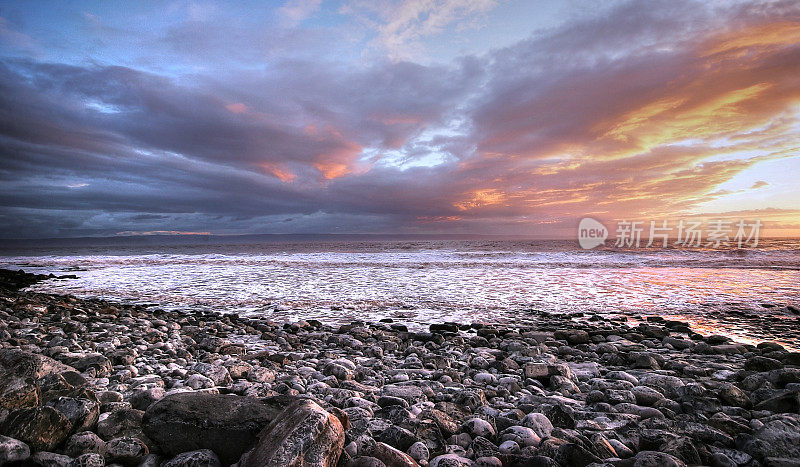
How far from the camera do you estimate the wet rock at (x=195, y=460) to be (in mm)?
2424

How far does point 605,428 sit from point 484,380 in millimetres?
1629

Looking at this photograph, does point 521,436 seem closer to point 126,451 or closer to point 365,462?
point 365,462

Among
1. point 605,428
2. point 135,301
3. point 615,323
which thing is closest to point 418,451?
point 605,428

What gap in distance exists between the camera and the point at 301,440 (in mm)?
2166

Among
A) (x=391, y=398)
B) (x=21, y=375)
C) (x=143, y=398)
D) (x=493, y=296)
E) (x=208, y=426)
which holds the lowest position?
(x=493, y=296)

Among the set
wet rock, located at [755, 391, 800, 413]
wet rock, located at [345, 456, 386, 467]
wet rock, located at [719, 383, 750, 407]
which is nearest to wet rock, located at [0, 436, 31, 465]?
wet rock, located at [345, 456, 386, 467]

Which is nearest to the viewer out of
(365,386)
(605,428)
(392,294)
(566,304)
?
(605,428)

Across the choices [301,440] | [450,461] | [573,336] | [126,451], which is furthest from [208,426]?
[573,336]

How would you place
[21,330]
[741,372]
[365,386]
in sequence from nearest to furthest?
[365,386] → [741,372] → [21,330]

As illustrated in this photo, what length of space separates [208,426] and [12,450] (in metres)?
1.13

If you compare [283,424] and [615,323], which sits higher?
[283,424]

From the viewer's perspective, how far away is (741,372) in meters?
4.89

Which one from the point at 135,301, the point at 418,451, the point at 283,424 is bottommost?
the point at 135,301

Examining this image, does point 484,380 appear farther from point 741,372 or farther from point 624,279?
point 624,279
